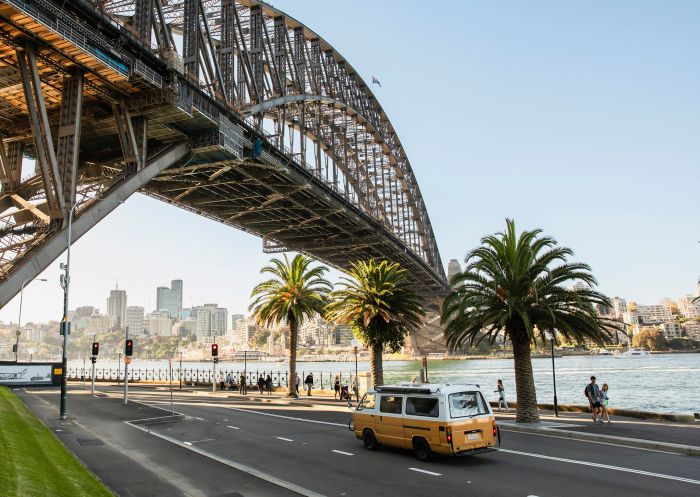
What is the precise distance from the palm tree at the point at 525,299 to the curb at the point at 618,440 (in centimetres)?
163

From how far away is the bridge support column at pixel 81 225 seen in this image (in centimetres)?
2056

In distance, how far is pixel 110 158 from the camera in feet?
120

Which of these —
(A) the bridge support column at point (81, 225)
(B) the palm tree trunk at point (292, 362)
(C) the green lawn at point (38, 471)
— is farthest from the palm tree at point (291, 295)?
(C) the green lawn at point (38, 471)

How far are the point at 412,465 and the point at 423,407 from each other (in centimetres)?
168

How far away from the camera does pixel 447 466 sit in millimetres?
16047

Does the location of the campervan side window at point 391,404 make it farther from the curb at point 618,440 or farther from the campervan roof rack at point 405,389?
the curb at point 618,440

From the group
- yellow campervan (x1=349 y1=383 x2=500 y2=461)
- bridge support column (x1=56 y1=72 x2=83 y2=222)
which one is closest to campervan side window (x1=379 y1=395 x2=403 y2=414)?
yellow campervan (x1=349 y1=383 x2=500 y2=461)

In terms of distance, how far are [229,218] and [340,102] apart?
23474 millimetres

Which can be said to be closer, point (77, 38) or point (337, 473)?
point (337, 473)

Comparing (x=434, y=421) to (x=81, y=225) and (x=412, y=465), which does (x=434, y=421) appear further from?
(x=81, y=225)

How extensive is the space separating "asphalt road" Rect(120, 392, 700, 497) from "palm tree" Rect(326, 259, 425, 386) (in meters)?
13.9

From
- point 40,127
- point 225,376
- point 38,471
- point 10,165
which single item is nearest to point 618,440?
point 38,471

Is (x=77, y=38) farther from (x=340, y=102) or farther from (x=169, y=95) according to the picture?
(x=340, y=102)

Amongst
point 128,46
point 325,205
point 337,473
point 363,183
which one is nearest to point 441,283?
point 363,183
